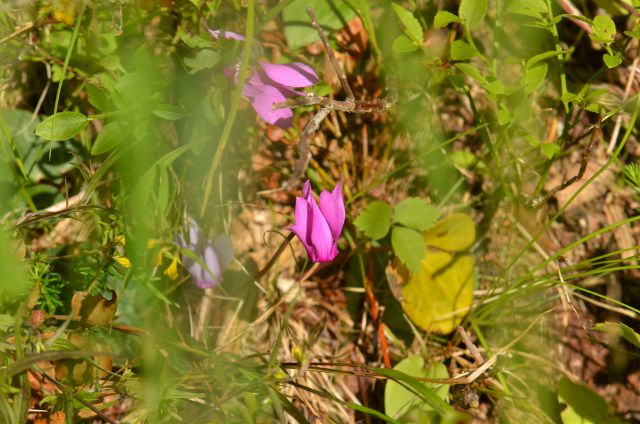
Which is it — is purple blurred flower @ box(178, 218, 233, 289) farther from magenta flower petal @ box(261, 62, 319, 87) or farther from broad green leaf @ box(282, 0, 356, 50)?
broad green leaf @ box(282, 0, 356, 50)

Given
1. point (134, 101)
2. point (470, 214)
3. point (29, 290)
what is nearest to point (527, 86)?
point (470, 214)

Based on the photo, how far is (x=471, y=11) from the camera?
1219 millimetres

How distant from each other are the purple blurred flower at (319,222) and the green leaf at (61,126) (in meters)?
0.38

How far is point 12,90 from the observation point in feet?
4.59

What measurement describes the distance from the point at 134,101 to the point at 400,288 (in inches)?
25.9

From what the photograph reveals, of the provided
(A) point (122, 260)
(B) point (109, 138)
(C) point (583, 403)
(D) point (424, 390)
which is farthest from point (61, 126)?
(C) point (583, 403)

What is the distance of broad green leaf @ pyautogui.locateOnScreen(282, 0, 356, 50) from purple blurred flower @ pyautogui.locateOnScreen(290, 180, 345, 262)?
1.59ft

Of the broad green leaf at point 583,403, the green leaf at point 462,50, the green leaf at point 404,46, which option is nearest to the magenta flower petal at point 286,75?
→ the green leaf at point 404,46

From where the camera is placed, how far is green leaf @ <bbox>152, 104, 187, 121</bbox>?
1.17 m

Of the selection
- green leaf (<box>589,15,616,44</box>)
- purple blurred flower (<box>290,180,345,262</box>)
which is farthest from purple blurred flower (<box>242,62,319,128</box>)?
green leaf (<box>589,15,616,44</box>)

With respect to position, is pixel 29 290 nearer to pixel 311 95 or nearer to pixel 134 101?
pixel 134 101

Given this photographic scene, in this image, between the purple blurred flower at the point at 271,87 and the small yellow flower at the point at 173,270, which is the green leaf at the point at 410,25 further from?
the small yellow flower at the point at 173,270

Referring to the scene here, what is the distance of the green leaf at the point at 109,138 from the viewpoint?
1129 mm

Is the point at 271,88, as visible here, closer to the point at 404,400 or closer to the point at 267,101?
the point at 267,101
